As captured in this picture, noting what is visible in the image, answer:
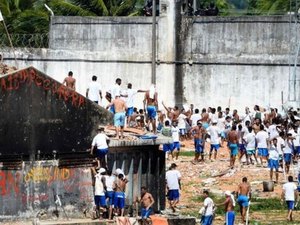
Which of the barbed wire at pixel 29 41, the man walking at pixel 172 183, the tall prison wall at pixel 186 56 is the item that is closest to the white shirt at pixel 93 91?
the man walking at pixel 172 183

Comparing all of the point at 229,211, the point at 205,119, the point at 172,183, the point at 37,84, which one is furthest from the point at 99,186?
the point at 205,119

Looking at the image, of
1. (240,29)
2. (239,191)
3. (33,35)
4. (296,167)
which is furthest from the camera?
(33,35)

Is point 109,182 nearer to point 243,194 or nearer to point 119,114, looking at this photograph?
point 119,114

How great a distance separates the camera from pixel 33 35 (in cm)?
5759

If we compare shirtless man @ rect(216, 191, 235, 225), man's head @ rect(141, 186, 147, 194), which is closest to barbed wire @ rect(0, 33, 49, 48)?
man's head @ rect(141, 186, 147, 194)

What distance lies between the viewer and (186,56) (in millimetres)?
54188

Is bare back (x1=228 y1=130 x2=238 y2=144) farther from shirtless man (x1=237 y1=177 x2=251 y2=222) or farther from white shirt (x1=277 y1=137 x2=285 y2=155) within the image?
shirtless man (x1=237 y1=177 x2=251 y2=222)

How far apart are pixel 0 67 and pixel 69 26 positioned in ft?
61.0

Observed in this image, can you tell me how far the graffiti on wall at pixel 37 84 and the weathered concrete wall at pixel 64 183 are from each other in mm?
1573

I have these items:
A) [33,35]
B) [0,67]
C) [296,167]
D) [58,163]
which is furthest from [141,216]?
[33,35]

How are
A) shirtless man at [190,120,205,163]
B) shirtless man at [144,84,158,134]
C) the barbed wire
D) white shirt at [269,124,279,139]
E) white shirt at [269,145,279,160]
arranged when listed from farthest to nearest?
1. the barbed wire
2. shirtless man at [190,120,205,163]
3. white shirt at [269,124,279,139]
4. white shirt at [269,145,279,160]
5. shirtless man at [144,84,158,134]

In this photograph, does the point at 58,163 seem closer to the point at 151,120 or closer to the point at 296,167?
the point at 151,120

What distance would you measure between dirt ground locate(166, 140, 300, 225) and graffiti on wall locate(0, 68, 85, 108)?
5.54m

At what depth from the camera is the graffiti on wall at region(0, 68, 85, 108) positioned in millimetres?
34625
